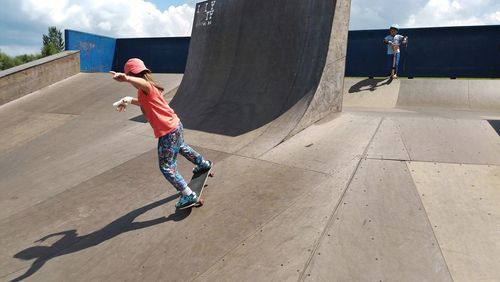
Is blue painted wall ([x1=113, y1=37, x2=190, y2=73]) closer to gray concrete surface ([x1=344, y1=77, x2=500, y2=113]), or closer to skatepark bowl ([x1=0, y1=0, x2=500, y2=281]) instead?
gray concrete surface ([x1=344, y1=77, x2=500, y2=113])

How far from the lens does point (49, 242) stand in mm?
3828

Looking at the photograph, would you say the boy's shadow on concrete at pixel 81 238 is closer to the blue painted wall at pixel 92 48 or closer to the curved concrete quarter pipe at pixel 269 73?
the curved concrete quarter pipe at pixel 269 73

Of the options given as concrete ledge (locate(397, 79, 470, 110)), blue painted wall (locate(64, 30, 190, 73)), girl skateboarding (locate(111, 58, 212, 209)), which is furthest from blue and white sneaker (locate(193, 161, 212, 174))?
blue painted wall (locate(64, 30, 190, 73))

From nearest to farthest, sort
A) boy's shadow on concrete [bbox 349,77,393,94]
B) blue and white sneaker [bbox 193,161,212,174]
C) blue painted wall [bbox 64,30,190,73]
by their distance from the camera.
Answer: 1. blue and white sneaker [bbox 193,161,212,174]
2. boy's shadow on concrete [bbox 349,77,393,94]
3. blue painted wall [bbox 64,30,190,73]

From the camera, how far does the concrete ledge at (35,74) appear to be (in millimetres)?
11938

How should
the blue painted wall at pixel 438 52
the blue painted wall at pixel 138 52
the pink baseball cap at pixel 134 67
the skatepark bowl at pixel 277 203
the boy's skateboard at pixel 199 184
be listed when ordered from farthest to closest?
the blue painted wall at pixel 138 52
the blue painted wall at pixel 438 52
the boy's skateboard at pixel 199 184
the pink baseball cap at pixel 134 67
the skatepark bowl at pixel 277 203

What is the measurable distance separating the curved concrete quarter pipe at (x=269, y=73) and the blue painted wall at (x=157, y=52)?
12965mm

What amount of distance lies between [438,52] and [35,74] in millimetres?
15617

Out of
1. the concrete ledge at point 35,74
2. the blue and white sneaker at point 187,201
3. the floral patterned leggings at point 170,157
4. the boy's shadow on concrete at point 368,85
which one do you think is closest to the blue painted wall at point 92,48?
the concrete ledge at point 35,74

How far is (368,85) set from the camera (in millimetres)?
10781


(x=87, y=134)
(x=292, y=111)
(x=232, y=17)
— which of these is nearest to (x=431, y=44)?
(x=232, y=17)

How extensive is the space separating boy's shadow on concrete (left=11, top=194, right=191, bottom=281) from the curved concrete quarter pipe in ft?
6.16

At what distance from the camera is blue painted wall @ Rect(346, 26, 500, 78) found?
13.7 metres

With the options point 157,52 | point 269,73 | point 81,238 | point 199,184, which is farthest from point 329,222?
point 157,52
